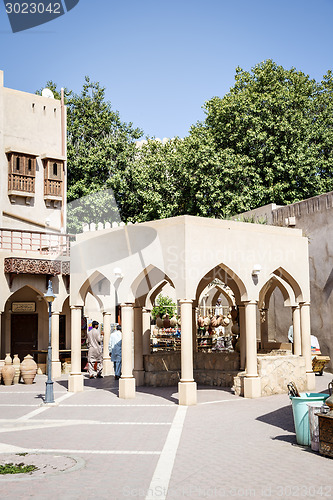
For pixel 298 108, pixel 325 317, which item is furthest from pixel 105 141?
pixel 325 317

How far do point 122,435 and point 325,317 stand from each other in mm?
11929

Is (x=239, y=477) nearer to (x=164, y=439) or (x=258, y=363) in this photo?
(x=164, y=439)

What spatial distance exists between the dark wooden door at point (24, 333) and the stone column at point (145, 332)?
806 centimetres

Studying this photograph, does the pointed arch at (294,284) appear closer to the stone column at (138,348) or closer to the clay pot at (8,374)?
the stone column at (138,348)

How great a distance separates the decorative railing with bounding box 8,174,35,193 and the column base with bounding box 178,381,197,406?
14.6 metres

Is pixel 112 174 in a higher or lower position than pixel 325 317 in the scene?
higher

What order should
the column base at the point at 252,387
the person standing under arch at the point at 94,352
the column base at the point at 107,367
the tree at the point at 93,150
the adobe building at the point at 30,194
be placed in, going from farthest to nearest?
the tree at the point at 93,150 → the adobe building at the point at 30,194 → the column base at the point at 107,367 → the person standing under arch at the point at 94,352 → the column base at the point at 252,387

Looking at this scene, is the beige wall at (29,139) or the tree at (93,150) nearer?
the beige wall at (29,139)

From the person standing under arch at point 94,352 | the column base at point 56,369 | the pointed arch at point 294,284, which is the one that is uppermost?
the pointed arch at point 294,284

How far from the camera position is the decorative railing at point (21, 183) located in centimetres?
2592

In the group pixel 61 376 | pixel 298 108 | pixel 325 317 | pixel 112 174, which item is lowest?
pixel 61 376

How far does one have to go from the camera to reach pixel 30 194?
87.0 ft

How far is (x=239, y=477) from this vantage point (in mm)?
8102

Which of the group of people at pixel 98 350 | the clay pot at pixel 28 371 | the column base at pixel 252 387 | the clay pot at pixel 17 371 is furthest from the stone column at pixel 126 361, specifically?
the clay pot at pixel 17 371
